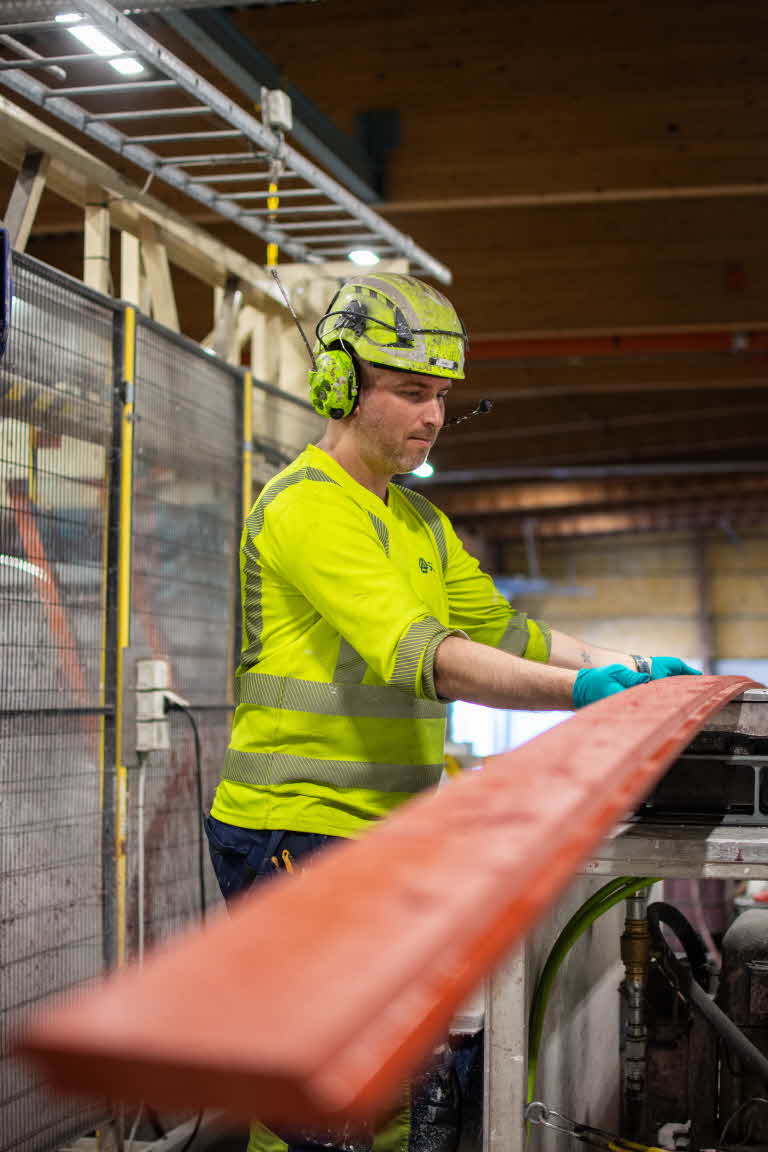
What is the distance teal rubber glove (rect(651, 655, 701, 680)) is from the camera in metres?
2.27

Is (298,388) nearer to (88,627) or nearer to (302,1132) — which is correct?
(88,627)

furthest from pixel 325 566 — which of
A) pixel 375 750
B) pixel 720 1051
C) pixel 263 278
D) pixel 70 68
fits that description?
pixel 70 68

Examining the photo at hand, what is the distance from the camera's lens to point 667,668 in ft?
7.64

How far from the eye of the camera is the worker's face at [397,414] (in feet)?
8.20

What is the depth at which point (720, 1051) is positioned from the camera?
2.77m

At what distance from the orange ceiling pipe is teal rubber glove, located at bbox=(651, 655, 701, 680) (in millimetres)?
6388

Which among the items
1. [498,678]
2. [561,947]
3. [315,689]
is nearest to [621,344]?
[315,689]

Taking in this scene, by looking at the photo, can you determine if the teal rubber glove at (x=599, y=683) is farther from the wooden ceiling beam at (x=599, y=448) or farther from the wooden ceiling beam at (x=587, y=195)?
the wooden ceiling beam at (x=599, y=448)

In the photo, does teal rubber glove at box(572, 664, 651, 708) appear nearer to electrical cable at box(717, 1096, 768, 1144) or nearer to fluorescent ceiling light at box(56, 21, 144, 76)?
electrical cable at box(717, 1096, 768, 1144)

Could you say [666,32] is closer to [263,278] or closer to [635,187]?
[635,187]

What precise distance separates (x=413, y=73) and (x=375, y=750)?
458cm

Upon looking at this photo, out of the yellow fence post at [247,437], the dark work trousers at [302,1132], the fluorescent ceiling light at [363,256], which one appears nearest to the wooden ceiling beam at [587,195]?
the fluorescent ceiling light at [363,256]

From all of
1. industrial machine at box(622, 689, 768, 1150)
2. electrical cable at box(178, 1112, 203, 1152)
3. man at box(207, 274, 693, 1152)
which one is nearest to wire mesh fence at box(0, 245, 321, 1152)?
electrical cable at box(178, 1112, 203, 1152)

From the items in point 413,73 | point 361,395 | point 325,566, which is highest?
point 413,73
